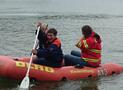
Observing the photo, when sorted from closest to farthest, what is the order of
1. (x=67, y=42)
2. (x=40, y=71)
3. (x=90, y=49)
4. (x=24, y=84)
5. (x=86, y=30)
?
(x=24, y=84) < (x=40, y=71) < (x=86, y=30) < (x=90, y=49) < (x=67, y=42)

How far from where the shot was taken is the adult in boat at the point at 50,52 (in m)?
12.2

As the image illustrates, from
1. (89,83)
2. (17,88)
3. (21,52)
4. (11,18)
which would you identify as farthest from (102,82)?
(11,18)

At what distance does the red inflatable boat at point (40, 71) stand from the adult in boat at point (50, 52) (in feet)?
0.73

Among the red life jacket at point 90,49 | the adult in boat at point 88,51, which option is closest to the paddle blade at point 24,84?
the adult in boat at point 88,51

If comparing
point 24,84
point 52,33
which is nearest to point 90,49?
point 52,33

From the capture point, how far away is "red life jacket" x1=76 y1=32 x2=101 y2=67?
12.9 meters

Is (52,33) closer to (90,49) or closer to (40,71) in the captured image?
(40,71)

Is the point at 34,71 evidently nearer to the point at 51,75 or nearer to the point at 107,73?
the point at 51,75

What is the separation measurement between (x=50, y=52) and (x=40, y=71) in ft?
2.15

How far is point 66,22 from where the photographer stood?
30.4m

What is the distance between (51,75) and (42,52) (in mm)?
745

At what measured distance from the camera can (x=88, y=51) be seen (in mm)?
13055

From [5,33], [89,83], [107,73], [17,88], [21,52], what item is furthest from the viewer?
[5,33]

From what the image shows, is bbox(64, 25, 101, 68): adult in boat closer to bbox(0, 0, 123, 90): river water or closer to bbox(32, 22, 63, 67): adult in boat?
bbox(0, 0, 123, 90): river water
